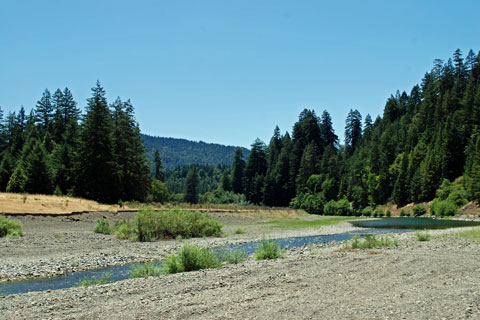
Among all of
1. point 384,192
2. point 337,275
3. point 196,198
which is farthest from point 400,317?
point 196,198

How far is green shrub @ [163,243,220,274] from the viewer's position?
14344 millimetres

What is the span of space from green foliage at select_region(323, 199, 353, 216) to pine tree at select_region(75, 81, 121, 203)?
58771 mm

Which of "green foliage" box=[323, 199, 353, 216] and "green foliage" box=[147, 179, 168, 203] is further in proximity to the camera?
"green foliage" box=[323, 199, 353, 216]

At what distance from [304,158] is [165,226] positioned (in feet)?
342

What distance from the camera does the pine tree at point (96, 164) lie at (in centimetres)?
5791

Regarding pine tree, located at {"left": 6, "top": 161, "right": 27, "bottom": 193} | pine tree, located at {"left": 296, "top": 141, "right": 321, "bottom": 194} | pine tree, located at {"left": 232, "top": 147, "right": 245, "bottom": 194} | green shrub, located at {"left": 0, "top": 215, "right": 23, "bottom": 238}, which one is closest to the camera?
green shrub, located at {"left": 0, "top": 215, "right": 23, "bottom": 238}

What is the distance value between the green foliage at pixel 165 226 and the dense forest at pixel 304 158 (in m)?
29.4

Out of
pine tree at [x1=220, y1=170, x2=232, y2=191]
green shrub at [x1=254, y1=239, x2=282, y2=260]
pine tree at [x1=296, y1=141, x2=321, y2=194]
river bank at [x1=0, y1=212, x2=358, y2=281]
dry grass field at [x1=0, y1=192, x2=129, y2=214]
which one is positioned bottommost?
river bank at [x1=0, y1=212, x2=358, y2=281]

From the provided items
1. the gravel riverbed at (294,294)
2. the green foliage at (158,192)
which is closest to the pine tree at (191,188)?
the green foliage at (158,192)

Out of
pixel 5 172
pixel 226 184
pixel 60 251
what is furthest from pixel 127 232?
pixel 226 184

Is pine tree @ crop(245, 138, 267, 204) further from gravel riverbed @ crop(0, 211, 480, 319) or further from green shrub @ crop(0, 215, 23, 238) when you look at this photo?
gravel riverbed @ crop(0, 211, 480, 319)

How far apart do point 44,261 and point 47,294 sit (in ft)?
26.1

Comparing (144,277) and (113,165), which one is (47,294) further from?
(113,165)

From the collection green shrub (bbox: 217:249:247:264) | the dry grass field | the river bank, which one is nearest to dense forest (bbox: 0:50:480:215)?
the dry grass field
